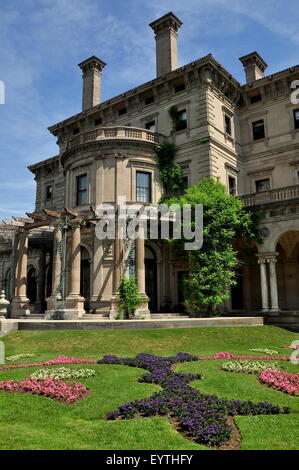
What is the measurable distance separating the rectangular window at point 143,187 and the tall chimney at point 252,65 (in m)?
15.4

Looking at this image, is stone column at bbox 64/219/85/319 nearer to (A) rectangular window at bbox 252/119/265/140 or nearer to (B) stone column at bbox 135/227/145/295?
(B) stone column at bbox 135/227/145/295

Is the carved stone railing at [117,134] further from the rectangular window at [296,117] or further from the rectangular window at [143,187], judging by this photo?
A: the rectangular window at [296,117]

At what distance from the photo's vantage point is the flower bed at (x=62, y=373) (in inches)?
420

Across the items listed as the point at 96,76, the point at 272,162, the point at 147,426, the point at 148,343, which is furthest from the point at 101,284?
the point at 96,76

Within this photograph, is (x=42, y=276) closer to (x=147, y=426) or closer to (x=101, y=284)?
(x=101, y=284)

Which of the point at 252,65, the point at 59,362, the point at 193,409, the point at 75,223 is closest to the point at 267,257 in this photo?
the point at 75,223

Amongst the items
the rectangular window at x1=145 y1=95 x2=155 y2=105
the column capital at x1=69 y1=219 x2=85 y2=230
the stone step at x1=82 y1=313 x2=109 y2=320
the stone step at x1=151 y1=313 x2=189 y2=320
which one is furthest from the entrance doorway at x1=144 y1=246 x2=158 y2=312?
the rectangular window at x1=145 y1=95 x2=155 y2=105

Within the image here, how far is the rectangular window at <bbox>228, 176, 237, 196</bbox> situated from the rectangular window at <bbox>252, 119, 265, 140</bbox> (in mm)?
4387

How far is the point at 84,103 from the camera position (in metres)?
40.8

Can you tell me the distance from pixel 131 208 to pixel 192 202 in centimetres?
488

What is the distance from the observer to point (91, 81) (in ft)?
134

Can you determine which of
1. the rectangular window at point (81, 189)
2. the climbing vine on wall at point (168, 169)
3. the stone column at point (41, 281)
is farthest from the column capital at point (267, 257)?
the stone column at point (41, 281)

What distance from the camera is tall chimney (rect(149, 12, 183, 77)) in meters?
33.8

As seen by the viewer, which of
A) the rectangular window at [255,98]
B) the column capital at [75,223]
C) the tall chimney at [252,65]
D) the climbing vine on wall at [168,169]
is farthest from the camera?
the tall chimney at [252,65]
